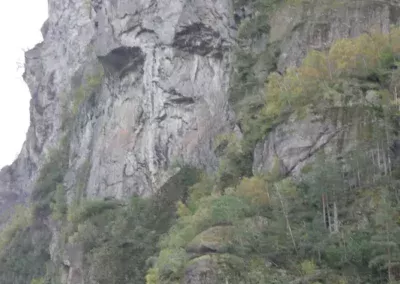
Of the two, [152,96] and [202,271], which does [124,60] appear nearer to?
[152,96]

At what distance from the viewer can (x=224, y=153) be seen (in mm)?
34156

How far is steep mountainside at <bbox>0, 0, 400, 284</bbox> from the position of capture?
2144 cm

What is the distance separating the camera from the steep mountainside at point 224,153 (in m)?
21.4

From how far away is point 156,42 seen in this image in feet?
133

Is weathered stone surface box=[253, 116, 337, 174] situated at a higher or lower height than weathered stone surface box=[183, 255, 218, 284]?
higher

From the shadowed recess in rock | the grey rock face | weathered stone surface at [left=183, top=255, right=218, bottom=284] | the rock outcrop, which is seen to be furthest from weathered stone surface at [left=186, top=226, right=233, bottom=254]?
the shadowed recess in rock

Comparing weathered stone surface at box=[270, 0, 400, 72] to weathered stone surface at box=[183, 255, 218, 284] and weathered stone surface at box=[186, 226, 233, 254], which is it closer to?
weathered stone surface at box=[186, 226, 233, 254]

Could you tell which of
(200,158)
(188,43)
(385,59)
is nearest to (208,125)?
(200,158)

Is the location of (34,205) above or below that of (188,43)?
below

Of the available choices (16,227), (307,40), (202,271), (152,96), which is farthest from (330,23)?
(16,227)

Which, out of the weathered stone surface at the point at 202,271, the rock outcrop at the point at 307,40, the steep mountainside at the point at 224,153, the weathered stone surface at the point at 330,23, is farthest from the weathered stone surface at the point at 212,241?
the weathered stone surface at the point at 330,23

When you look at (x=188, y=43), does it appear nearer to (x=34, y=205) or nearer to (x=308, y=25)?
(x=308, y=25)

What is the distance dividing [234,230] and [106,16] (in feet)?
88.2

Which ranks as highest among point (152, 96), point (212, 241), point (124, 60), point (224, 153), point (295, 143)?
point (124, 60)
